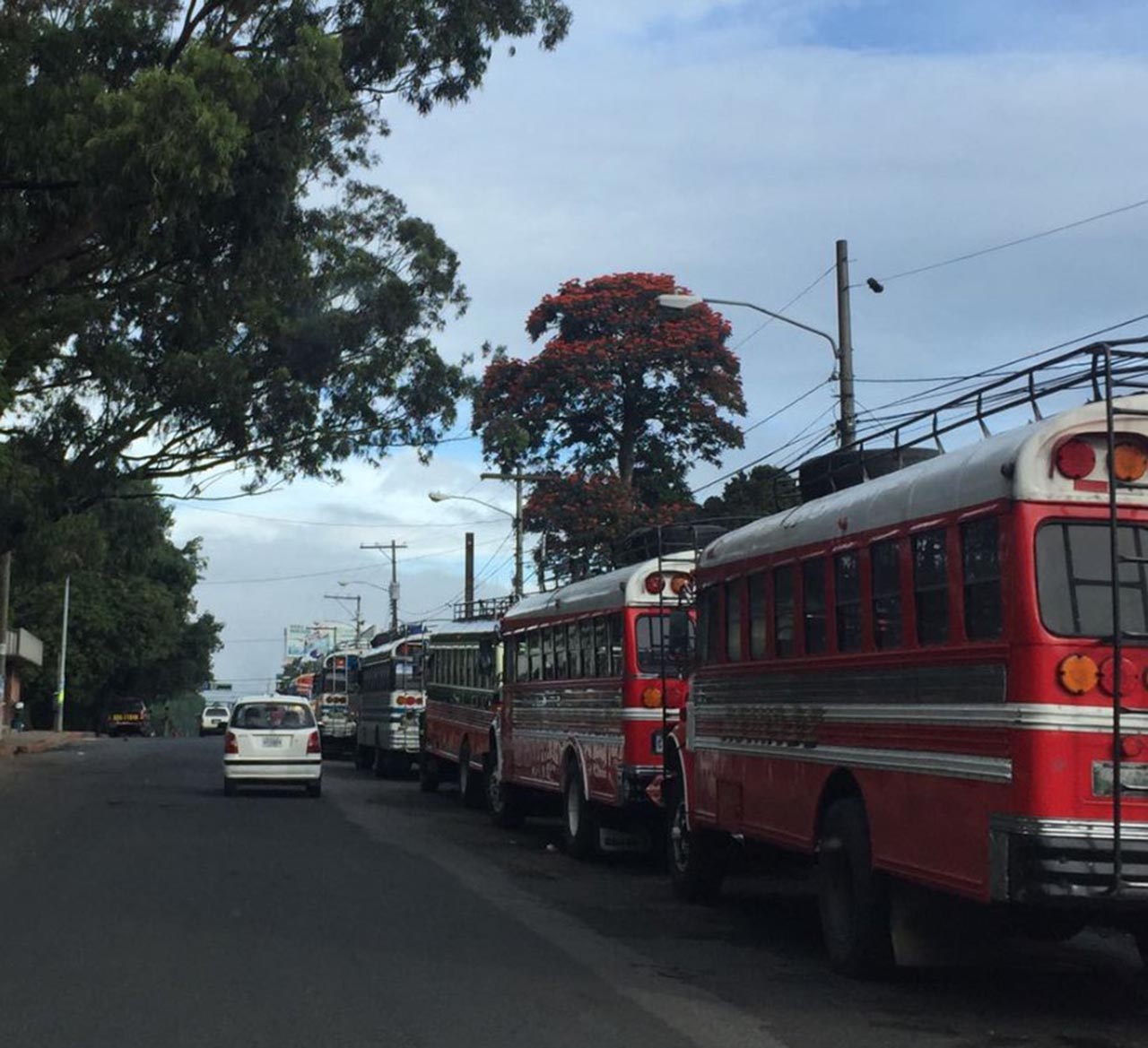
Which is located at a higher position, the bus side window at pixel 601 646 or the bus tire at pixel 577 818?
the bus side window at pixel 601 646

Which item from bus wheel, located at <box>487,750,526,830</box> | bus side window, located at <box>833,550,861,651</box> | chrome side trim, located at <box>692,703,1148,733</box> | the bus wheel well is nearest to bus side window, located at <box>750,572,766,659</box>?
bus side window, located at <box>833,550,861,651</box>

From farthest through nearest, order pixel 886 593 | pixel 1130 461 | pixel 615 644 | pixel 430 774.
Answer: pixel 430 774
pixel 615 644
pixel 886 593
pixel 1130 461

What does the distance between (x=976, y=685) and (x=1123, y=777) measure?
0.88m

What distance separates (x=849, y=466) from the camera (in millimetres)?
11477

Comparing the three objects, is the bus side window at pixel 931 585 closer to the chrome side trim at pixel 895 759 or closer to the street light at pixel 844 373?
the chrome side trim at pixel 895 759

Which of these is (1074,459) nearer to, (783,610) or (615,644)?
(783,610)

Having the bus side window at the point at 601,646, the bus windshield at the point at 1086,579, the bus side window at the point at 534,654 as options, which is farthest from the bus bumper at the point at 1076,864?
the bus side window at the point at 534,654

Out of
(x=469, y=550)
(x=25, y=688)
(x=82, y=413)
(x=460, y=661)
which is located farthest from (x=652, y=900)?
(x=25, y=688)

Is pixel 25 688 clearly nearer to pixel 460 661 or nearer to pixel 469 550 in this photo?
pixel 469 550

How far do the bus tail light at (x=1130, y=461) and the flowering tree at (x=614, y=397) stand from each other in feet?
103

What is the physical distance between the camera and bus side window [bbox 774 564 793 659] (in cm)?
1138

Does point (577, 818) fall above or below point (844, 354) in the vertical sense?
below

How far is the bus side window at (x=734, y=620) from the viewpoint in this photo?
12641 millimetres

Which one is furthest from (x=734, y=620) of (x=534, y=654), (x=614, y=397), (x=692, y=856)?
(x=614, y=397)
